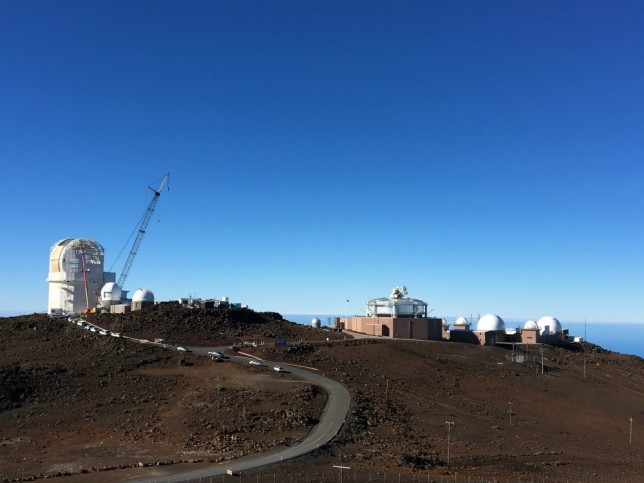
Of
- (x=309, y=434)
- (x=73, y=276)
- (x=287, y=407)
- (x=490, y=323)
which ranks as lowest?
(x=309, y=434)

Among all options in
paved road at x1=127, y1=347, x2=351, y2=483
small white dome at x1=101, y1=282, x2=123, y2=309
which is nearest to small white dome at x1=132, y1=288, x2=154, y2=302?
small white dome at x1=101, y1=282, x2=123, y2=309

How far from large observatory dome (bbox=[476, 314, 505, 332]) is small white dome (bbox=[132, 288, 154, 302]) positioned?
6255cm

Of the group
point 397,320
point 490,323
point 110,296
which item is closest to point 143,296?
point 110,296

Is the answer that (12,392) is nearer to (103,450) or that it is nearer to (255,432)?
(103,450)

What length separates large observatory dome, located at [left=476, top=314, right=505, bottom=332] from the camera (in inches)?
4333

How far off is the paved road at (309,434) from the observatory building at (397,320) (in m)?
31.9

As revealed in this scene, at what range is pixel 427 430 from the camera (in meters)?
52.5

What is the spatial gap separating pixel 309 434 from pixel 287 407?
5369 mm

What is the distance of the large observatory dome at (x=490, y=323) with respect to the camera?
361 feet

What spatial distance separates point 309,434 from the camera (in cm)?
4594

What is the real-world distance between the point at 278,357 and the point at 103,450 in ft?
97.8

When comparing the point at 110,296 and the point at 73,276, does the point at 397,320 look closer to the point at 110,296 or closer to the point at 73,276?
the point at 110,296

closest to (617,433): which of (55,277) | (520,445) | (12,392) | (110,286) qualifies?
(520,445)

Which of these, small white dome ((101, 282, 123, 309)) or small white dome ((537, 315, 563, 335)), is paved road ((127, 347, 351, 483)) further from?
small white dome ((537, 315, 563, 335))
